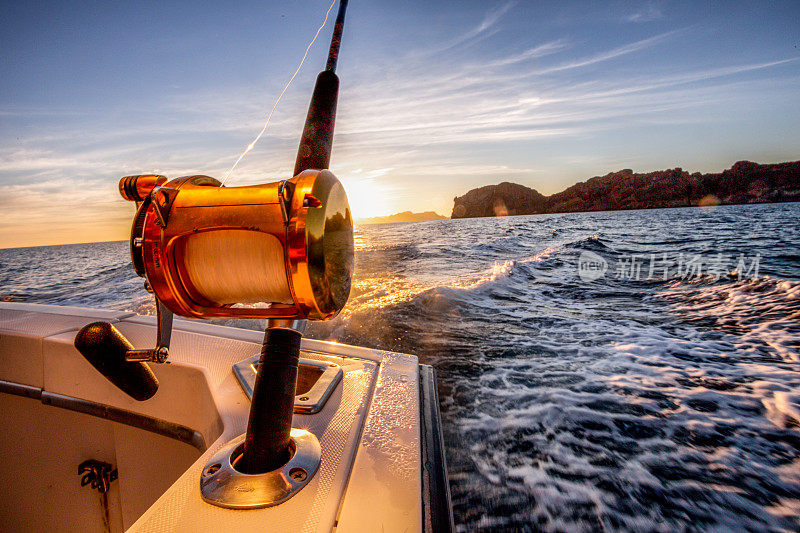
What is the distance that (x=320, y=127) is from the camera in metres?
1.15

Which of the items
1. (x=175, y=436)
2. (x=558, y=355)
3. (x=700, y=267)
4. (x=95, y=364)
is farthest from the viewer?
(x=700, y=267)

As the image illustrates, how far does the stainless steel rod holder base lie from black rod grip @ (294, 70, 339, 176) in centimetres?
82

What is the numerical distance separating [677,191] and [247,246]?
103 metres

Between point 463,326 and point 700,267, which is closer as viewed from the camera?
point 463,326

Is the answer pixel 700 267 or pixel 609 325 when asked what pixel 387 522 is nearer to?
pixel 609 325

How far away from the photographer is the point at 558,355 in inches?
122

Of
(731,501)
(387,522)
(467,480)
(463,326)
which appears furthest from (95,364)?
(463,326)

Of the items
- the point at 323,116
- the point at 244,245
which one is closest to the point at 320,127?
the point at 323,116

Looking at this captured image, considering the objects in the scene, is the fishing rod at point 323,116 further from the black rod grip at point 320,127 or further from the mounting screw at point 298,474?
the mounting screw at point 298,474

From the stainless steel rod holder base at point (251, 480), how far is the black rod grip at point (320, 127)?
822 mm

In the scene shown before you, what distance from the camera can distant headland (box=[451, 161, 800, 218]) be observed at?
233 ft

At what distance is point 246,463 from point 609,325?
13.7 feet
